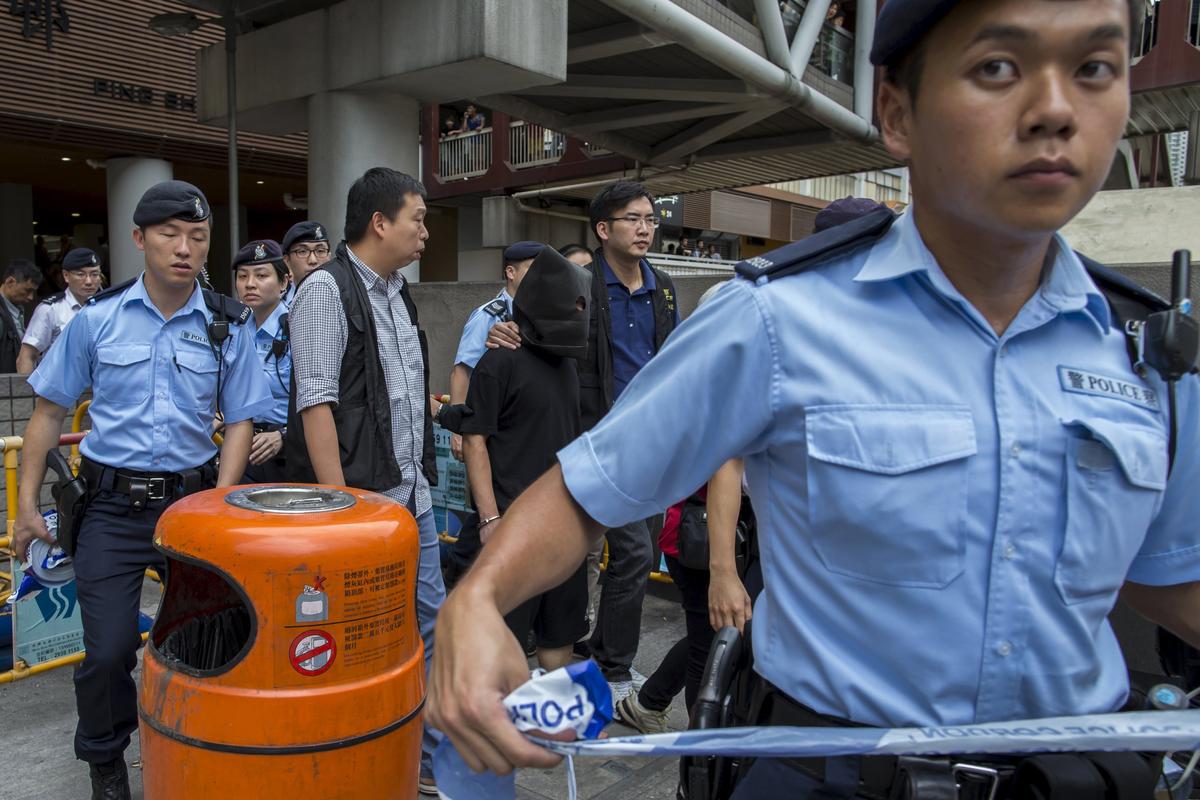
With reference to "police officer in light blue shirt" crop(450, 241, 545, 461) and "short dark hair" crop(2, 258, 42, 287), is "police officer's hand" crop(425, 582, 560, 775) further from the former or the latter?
"short dark hair" crop(2, 258, 42, 287)

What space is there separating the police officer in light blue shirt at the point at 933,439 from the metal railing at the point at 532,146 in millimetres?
21423

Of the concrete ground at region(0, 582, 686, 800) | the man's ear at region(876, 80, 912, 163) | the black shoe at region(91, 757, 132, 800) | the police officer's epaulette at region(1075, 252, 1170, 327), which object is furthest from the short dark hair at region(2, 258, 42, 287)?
the police officer's epaulette at region(1075, 252, 1170, 327)

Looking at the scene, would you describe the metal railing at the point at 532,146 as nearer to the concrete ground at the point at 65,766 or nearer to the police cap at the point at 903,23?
the concrete ground at the point at 65,766

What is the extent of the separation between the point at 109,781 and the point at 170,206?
2177 millimetres

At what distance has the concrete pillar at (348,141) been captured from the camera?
8953mm

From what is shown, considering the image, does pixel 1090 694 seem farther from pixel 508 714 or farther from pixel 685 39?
pixel 685 39

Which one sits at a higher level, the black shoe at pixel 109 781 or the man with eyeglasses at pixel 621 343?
the man with eyeglasses at pixel 621 343

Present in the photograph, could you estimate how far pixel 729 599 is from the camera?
3107mm

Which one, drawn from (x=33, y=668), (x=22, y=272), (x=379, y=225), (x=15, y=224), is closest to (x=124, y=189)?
(x=15, y=224)

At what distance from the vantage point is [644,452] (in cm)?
139

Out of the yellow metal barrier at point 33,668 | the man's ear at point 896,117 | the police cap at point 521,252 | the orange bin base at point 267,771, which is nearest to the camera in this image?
the man's ear at point 896,117

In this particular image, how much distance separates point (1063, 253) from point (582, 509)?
867mm

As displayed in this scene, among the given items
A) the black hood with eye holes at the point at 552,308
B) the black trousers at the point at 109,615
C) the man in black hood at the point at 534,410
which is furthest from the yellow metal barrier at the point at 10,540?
the black hood with eye holes at the point at 552,308

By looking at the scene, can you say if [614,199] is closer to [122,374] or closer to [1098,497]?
[122,374]
